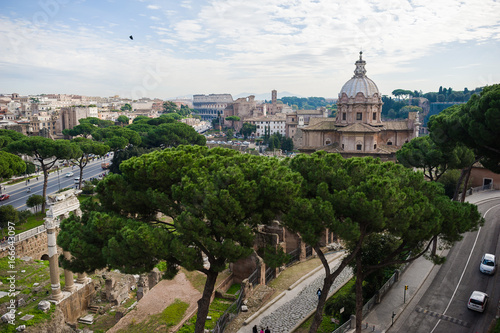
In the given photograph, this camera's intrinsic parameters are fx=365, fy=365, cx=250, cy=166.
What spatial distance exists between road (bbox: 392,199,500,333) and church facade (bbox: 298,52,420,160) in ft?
55.3

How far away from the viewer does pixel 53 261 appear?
1457cm

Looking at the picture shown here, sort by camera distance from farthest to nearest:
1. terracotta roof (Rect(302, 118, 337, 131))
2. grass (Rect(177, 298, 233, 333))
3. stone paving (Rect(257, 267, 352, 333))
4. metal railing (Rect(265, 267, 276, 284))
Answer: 1. terracotta roof (Rect(302, 118, 337, 131))
2. metal railing (Rect(265, 267, 276, 284))
3. grass (Rect(177, 298, 233, 333))
4. stone paving (Rect(257, 267, 352, 333))

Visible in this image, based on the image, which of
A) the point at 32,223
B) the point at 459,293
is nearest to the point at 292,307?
the point at 459,293

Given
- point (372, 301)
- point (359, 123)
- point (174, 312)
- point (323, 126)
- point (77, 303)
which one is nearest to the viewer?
point (372, 301)

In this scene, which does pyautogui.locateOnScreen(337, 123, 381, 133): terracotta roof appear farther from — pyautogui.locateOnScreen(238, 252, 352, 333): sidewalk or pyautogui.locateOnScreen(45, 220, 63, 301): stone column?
pyautogui.locateOnScreen(45, 220, 63, 301): stone column

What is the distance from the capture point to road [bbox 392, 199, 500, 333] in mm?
12070

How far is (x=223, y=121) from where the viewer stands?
4264 inches

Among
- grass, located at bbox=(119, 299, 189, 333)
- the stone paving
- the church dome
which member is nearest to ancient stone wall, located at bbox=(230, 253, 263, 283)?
the stone paving

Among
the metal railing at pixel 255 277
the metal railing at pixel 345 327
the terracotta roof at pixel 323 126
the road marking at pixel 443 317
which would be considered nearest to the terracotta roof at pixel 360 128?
the terracotta roof at pixel 323 126

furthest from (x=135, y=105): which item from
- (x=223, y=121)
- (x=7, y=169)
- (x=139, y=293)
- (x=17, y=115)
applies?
(x=139, y=293)

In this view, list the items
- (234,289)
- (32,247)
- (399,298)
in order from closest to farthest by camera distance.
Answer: (399,298) → (234,289) → (32,247)

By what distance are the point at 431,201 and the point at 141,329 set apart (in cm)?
1111

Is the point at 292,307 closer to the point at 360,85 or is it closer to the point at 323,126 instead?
the point at 323,126

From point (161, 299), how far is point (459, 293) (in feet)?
39.7
